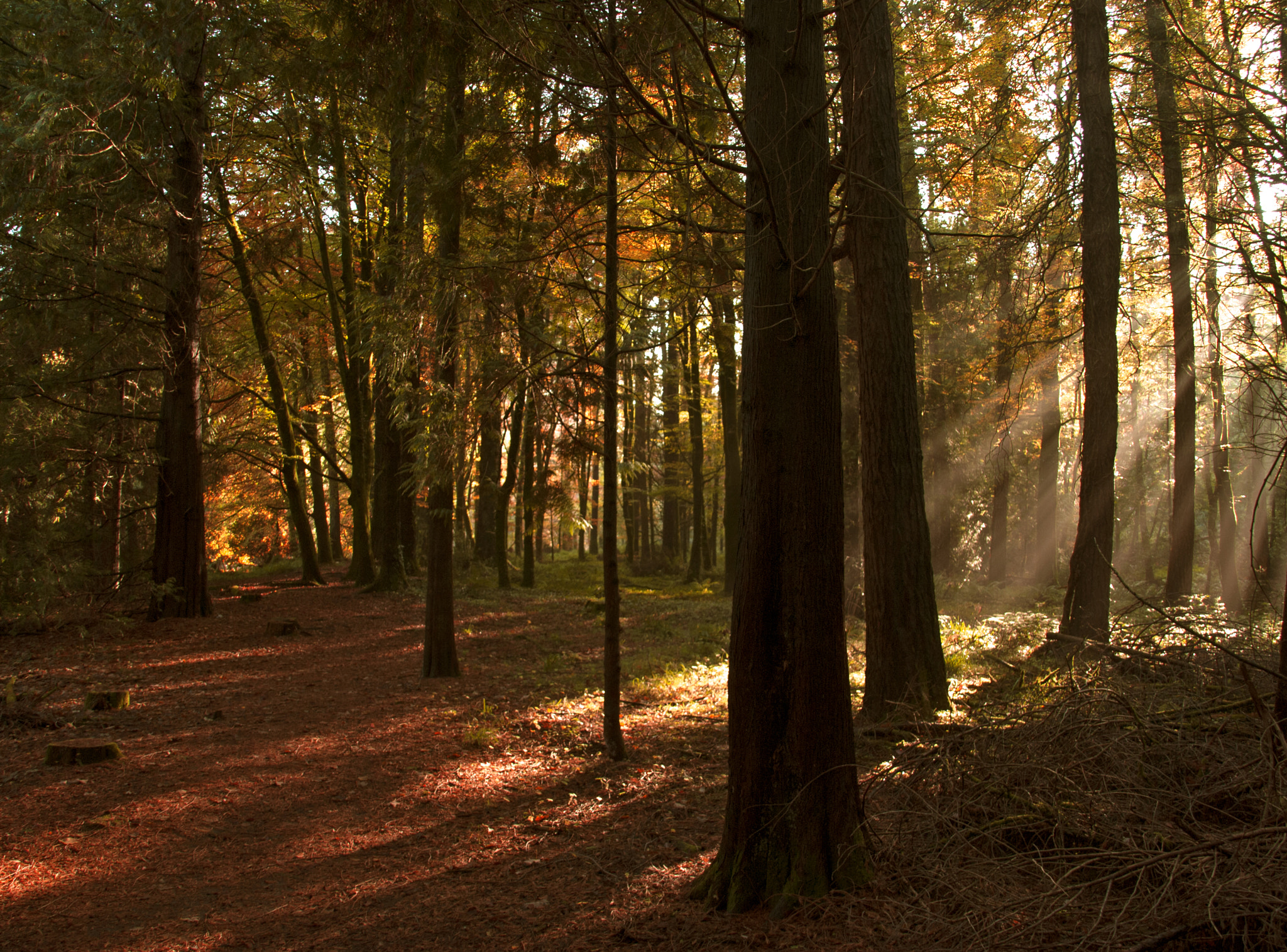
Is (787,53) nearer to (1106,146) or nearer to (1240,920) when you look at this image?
(1240,920)

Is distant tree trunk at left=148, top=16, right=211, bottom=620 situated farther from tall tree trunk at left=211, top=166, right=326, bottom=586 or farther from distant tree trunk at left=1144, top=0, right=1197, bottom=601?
distant tree trunk at left=1144, top=0, right=1197, bottom=601

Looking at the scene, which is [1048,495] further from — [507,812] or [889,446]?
[507,812]

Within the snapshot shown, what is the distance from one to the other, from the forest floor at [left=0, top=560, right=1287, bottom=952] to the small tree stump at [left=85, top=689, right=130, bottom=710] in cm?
11

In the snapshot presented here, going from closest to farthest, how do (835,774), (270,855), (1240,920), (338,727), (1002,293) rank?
(1240,920)
(835,774)
(270,855)
(338,727)
(1002,293)

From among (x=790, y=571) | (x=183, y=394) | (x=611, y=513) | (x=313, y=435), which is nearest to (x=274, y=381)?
(x=313, y=435)

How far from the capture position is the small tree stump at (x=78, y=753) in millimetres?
6238

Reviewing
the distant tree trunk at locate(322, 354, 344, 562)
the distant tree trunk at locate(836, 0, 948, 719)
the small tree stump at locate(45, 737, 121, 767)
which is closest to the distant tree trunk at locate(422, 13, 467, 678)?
the small tree stump at locate(45, 737, 121, 767)

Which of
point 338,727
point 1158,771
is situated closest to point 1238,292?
point 1158,771

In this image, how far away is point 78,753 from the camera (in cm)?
624

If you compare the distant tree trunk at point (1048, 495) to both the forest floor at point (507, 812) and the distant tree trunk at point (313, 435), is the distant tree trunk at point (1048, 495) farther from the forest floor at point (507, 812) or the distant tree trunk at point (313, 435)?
the distant tree trunk at point (313, 435)

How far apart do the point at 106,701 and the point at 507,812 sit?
199 inches

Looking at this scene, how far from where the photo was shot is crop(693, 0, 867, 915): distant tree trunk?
364 centimetres

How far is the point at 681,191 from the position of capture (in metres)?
6.65

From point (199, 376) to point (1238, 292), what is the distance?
15248mm
